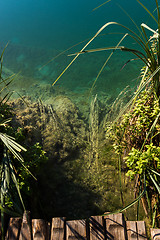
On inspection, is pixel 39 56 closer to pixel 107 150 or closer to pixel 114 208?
pixel 107 150

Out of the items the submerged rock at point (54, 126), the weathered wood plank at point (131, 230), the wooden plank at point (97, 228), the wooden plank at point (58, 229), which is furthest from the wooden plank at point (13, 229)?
the submerged rock at point (54, 126)

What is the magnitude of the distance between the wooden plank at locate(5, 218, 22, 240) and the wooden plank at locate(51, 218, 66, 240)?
21cm

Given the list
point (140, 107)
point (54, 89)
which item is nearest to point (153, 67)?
point (140, 107)

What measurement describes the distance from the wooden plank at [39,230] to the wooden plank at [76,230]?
0.14m

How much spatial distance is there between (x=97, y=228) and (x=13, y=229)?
0.50m

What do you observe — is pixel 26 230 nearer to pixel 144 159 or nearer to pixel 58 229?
pixel 58 229

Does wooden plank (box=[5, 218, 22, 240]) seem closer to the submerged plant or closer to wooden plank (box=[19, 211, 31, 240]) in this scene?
wooden plank (box=[19, 211, 31, 240])

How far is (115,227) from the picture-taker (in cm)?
131

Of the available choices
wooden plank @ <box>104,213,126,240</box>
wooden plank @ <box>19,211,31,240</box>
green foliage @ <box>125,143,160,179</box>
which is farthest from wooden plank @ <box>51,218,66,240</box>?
green foliage @ <box>125,143,160,179</box>

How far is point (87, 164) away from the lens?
2.34 meters

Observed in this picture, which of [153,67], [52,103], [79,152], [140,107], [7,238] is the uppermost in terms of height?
[52,103]

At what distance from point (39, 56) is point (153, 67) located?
11.2 feet

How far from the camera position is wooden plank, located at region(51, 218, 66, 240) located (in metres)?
1.29

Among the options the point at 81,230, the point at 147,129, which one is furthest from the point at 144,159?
the point at 81,230
